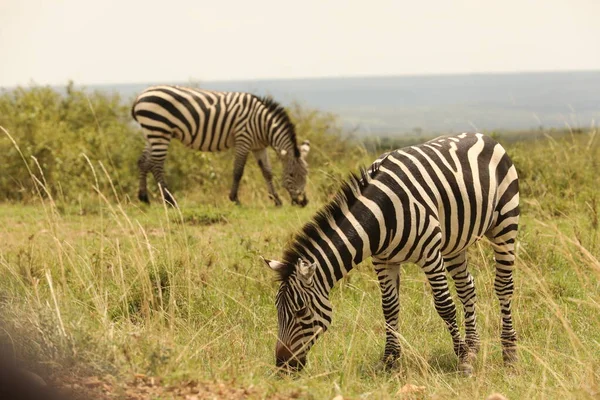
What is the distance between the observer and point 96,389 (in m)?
3.79

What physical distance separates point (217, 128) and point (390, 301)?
8300mm

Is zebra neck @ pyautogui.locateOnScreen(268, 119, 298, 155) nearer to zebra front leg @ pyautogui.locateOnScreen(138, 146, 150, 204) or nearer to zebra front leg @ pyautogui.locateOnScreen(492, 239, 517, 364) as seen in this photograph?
zebra front leg @ pyautogui.locateOnScreen(138, 146, 150, 204)

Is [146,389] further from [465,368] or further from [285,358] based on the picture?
[465,368]

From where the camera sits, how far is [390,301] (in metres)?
5.77

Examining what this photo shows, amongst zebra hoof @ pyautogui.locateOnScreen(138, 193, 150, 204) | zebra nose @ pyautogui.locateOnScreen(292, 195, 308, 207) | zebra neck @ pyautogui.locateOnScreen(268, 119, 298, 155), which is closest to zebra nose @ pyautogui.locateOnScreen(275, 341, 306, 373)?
zebra nose @ pyautogui.locateOnScreen(292, 195, 308, 207)

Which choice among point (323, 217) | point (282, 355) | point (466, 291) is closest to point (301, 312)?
point (282, 355)

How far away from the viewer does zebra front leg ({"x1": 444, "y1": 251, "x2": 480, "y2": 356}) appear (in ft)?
20.2

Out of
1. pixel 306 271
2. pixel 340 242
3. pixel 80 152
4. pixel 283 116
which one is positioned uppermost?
pixel 283 116

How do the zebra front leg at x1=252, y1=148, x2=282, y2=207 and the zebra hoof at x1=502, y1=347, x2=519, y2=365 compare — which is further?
the zebra front leg at x1=252, y1=148, x2=282, y2=207

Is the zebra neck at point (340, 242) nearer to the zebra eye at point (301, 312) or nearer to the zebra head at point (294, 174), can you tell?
the zebra eye at point (301, 312)

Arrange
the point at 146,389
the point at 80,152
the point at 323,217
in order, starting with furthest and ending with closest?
the point at 80,152
the point at 323,217
the point at 146,389

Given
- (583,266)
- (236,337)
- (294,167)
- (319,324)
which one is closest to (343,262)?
(319,324)

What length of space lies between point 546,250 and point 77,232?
5329mm

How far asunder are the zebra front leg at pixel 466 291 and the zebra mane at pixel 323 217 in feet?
4.23
